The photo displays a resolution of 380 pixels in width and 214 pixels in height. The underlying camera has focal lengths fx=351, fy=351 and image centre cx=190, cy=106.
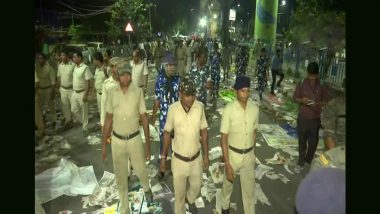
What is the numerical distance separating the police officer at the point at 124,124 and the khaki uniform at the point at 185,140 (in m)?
0.61

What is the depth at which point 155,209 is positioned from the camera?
5266 mm

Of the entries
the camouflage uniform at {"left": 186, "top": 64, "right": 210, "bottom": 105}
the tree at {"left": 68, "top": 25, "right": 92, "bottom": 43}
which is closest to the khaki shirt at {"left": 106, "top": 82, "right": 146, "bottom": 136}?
the camouflage uniform at {"left": 186, "top": 64, "right": 210, "bottom": 105}

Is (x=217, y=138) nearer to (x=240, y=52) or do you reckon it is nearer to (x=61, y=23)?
(x=240, y=52)

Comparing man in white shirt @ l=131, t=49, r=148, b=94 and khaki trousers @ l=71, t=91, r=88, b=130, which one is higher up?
man in white shirt @ l=131, t=49, r=148, b=94

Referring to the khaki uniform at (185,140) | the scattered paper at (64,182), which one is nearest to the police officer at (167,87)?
the scattered paper at (64,182)

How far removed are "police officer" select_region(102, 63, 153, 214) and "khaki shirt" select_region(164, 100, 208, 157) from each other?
66 centimetres

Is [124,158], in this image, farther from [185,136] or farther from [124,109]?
[185,136]

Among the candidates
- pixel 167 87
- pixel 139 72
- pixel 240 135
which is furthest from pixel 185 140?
pixel 139 72

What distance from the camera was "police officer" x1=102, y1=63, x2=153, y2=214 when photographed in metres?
4.84

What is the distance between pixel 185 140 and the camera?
4461mm

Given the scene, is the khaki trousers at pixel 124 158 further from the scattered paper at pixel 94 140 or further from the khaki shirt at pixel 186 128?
the scattered paper at pixel 94 140

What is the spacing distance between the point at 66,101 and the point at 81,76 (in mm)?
1018

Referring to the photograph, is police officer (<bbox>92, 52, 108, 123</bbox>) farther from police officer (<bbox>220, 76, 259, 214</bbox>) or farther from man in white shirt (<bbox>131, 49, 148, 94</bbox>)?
police officer (<bbox>220, 76, 259, 214</bbox>)
